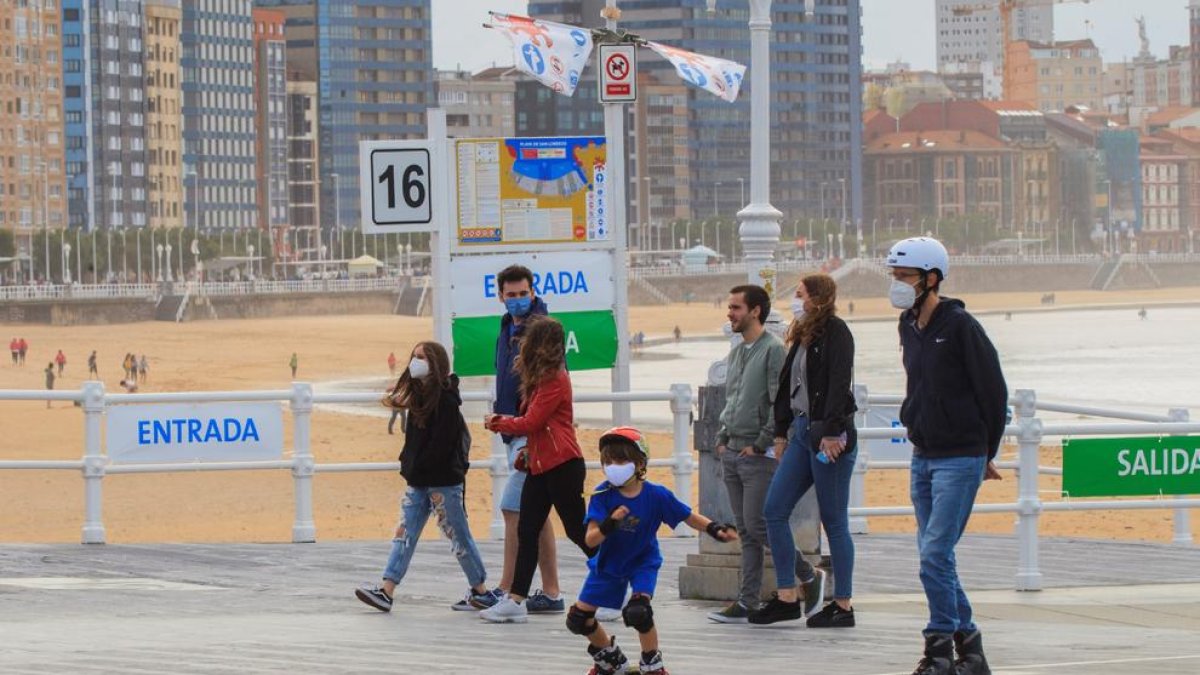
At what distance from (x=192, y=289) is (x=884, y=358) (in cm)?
4568

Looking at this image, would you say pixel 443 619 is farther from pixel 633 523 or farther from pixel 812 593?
Answer: pixel 633 523

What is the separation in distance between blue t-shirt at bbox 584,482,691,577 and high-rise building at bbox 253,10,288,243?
580 feet

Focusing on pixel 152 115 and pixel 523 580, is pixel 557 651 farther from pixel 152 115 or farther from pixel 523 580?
pixel 152 115

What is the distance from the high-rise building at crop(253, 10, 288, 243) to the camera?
186 meters

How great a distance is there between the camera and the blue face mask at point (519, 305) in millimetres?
11078

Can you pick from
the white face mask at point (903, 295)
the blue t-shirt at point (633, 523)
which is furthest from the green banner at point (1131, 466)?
the blue t-shirt at point (633, 523)

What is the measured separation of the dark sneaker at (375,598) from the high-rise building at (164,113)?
162335mm

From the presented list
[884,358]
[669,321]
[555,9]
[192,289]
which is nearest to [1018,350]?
[884,358]

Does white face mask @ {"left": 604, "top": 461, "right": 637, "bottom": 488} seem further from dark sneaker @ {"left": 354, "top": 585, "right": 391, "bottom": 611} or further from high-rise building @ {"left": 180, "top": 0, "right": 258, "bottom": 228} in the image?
high-rise building @ {"left": 180, "top": 0, "right": 258, "bottom": 228}

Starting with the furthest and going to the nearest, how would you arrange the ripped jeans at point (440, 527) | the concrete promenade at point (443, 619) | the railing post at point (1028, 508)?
the railing post at point (1028, 508)
the ripped jeans at point (440, 527)
the concrete promenade at point (443, 619)

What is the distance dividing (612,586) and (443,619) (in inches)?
79.9

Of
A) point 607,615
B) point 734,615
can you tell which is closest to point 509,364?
point 607,615

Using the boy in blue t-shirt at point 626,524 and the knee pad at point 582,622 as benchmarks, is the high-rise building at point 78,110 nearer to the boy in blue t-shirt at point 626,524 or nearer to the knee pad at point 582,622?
the boy in blue t-shirt at point 626,524

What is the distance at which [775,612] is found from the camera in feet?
35.3
